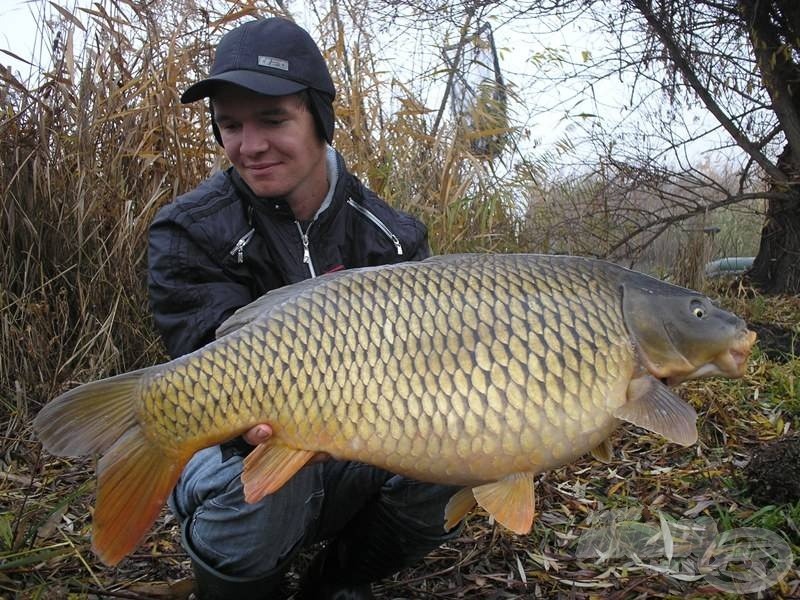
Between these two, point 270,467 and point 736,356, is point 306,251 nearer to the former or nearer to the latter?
point 270,467

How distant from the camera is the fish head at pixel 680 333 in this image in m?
1.11

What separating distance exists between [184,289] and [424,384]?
572 millimetres

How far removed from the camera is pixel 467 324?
108 centimetres

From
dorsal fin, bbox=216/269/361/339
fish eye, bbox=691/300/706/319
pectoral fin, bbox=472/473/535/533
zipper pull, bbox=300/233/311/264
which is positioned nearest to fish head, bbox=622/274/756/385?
fish eye, bbox=691/300/706/319

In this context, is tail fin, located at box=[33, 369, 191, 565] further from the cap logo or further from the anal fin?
the cap logo

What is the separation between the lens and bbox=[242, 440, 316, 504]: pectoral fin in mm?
1103

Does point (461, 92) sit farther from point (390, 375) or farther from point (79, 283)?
point (390, 375)

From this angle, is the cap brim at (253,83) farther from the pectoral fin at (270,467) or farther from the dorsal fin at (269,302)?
the pectoral fin at (270,467)

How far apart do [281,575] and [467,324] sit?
2.07ft

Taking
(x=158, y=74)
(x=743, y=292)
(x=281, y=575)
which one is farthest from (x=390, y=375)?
(x=743, y=292)

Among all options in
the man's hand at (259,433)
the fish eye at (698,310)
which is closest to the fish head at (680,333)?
the fish eye at (698,310)

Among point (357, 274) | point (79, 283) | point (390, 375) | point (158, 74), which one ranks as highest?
point (158, 74)

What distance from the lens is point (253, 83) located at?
139 cm

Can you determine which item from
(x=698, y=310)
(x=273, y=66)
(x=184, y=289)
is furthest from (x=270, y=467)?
(x=273, y=66)
